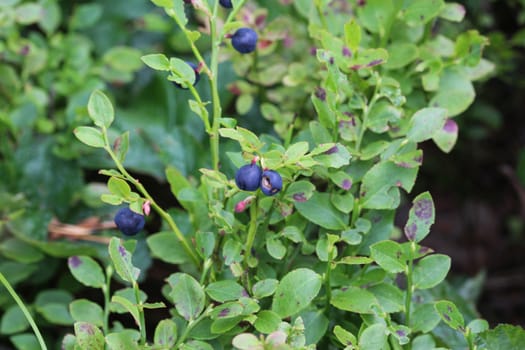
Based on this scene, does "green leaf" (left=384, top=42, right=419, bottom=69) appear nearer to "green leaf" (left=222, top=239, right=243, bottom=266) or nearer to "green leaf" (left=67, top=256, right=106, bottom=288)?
"green leaf" (left=222, top=239, right=243, bottom=266)

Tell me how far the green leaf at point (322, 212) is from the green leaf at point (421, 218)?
0.34ft

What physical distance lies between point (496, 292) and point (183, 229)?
108cm

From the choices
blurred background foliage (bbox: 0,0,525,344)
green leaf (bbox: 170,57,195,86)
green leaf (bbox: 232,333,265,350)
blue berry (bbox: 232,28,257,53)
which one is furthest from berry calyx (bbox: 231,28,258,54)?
green leaf (bbox: 232,333,265,350)

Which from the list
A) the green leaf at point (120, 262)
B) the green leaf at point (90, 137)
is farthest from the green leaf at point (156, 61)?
the green leaf at point (120, 262)

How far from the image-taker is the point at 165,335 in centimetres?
87

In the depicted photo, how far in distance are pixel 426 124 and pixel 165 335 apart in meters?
0.47

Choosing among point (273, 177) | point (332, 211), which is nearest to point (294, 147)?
point (273, 177)

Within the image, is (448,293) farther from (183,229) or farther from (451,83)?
(183,229)

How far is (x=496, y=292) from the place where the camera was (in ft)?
6.14

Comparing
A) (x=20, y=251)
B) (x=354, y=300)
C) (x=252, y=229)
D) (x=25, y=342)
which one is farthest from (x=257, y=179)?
(x=20, y=251)

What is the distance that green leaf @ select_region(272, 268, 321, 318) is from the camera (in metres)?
0.85

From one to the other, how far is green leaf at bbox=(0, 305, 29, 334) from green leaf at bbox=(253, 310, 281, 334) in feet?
1.85

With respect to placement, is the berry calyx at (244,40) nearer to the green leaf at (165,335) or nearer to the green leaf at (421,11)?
the green leaf at (421,11)

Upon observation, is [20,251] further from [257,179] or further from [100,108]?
[257,179]
